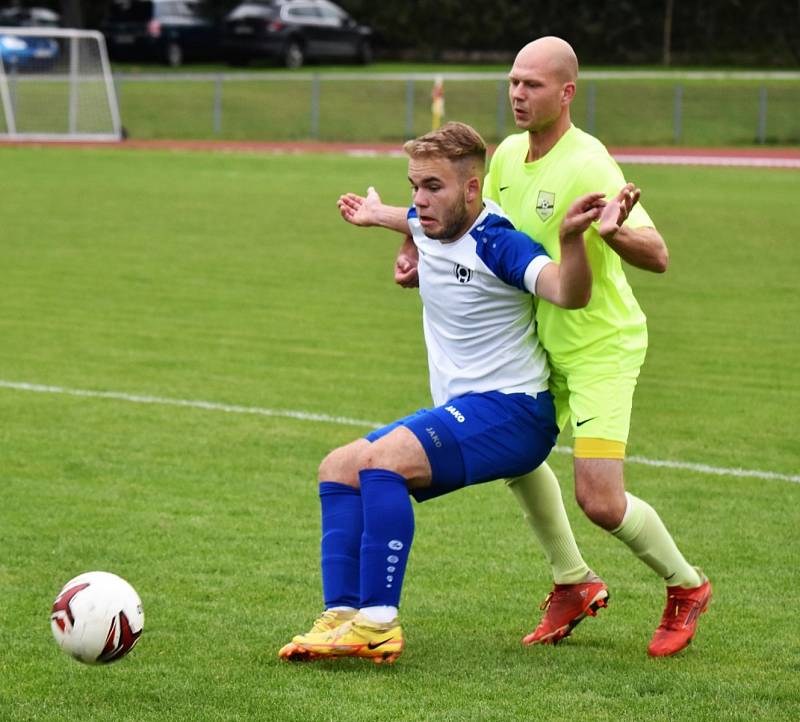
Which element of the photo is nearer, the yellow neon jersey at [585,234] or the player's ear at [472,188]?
the player's ear at [472,188]

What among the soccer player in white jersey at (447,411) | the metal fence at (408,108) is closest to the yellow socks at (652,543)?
the soccer player in white jersey at (447,411)

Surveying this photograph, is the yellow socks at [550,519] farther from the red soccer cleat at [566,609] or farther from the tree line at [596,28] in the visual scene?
the tree line at [596,28]

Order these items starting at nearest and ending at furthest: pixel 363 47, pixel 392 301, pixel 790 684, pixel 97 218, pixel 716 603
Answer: pixel 790 684, pixel 716 603, pixel 392 301, pixel 97 218, pixel 363 47

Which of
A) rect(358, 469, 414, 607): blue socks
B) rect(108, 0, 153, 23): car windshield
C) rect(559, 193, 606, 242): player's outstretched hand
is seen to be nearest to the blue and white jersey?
rect(559, 193, 606, 242): player's outstretched hand

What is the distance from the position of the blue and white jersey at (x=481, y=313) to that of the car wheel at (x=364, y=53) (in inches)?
1779

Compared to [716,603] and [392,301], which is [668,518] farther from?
[392,301]

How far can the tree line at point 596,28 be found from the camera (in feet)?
166

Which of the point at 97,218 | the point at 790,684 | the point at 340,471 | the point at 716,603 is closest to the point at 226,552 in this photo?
the point at 340,471

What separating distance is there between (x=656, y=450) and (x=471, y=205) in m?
4.21

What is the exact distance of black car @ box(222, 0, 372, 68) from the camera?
4678 cm

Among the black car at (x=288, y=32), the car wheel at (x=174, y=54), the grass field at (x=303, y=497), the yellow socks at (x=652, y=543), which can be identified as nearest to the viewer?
the grass field at (x=303, y=497)

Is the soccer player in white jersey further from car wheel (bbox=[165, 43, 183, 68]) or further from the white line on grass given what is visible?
car wheel (bbox=[165, 43, 183, 68])

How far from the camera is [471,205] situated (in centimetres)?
511

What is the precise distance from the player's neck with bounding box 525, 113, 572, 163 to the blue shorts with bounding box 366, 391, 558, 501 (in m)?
0.84
